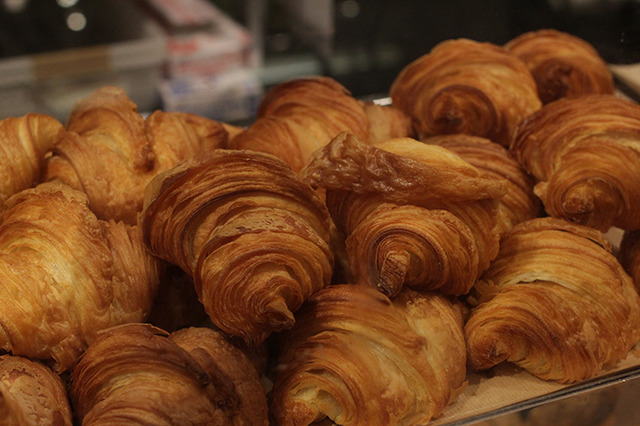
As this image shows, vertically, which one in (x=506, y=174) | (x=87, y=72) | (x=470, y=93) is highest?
(x=470, y=93)

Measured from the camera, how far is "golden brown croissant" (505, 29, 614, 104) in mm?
1824

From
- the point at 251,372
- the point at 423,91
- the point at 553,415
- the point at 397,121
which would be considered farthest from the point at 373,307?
the point at 423,91

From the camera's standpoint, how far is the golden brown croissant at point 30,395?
1.06 meters

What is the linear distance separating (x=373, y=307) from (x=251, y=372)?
0.23 m

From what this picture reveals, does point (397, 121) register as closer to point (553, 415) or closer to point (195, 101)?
point (553, 415)

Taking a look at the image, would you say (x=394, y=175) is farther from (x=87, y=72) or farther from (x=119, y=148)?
(x=87, y=72)

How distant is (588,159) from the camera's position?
1.43m

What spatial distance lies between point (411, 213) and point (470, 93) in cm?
55

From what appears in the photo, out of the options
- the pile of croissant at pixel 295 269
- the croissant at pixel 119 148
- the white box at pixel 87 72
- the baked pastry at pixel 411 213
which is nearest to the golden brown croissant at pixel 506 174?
the pile of croissant at pixel 295 269

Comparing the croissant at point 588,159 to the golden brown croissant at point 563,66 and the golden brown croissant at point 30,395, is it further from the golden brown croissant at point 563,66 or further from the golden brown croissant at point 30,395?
the golden brown croissant at point 30,395

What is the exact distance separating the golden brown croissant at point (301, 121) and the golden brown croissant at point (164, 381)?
1.58 ft

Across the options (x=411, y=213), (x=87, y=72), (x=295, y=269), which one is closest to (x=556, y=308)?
(x=411, y=213)

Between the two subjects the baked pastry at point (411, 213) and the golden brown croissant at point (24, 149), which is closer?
the baked pastry at point (411, 213)

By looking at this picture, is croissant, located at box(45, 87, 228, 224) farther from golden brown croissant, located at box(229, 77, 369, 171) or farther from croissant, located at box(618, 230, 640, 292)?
croissant, located at box(618, 230, 640, 292)
